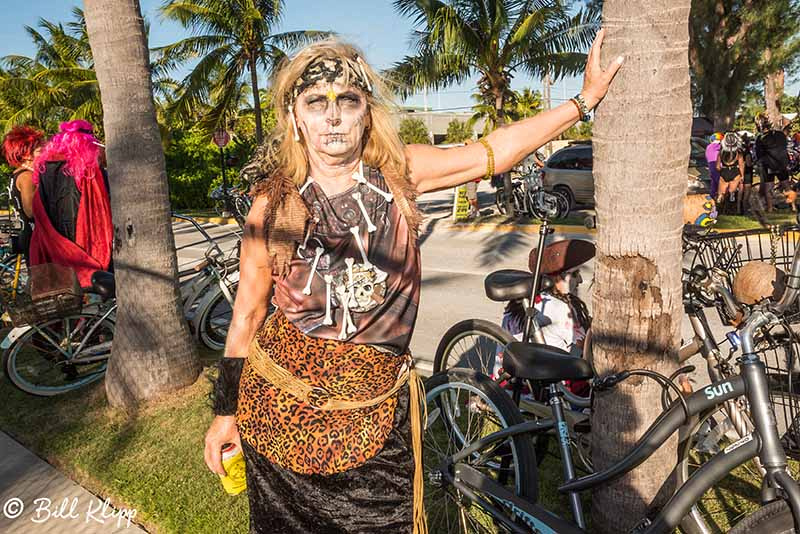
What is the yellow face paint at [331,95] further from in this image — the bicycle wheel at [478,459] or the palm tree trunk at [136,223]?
the palm tree trunk at [136,223]

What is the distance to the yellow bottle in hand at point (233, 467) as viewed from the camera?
2.21 metres

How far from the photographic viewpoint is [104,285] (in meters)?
5.13

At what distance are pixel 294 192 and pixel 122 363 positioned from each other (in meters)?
3.15

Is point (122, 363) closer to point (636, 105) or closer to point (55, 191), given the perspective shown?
point (55, 191)

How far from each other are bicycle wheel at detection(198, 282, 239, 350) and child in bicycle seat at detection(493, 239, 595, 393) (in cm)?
289

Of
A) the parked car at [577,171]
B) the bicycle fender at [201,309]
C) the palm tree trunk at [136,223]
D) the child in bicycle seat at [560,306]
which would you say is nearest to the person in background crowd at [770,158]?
the parked car at [577,171]

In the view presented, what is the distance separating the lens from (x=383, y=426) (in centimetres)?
211

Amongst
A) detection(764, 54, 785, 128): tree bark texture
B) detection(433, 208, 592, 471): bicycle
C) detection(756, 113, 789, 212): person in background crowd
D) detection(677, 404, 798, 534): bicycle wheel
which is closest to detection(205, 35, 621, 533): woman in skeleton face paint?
detection(433, 208, 592, 471): bicycle

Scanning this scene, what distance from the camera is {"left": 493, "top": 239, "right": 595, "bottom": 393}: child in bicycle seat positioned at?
13.0ft

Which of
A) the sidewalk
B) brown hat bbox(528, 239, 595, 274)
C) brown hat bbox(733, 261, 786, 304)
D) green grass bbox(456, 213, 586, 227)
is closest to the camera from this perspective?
brown hat bbox(733, 261, 786, 304)

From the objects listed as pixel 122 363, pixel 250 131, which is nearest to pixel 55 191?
pixel 122 363

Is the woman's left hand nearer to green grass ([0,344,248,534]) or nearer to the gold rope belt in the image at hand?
the gold rope belt

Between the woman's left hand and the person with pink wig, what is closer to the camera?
the woman's left hand

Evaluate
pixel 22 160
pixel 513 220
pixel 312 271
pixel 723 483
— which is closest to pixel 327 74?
pixel 312 271
